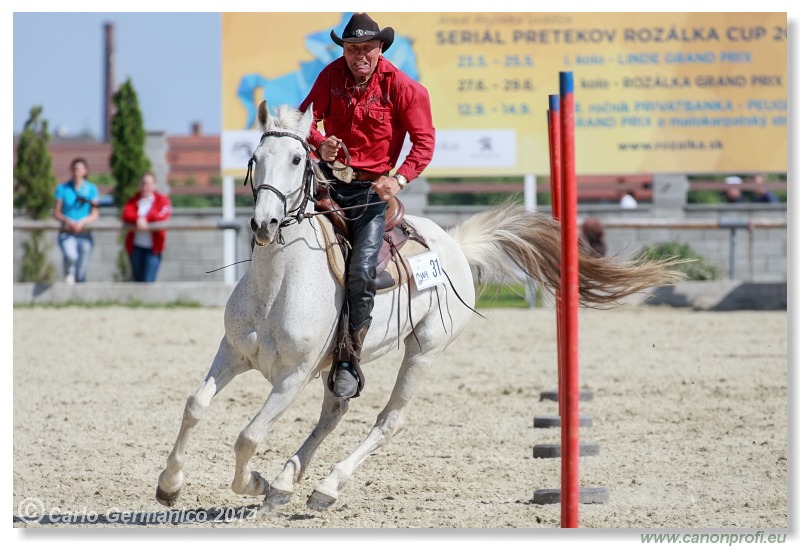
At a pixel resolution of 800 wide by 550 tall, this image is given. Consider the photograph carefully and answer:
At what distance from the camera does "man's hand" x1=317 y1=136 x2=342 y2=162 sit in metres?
5.72

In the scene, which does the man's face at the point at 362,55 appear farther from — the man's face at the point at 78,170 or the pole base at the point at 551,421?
the man's face at the point at 78,170

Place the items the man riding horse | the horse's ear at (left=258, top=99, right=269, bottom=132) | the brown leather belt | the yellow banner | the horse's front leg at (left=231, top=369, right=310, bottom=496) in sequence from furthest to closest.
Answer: the yellow banner < the brown leather belt < the man riding horse < the horse's front leg at (left=231, top=369, right=310, bottom=496) < the horse's ear at (left=258, top=99, right=269, bottom=132)

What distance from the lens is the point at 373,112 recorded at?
6086 mm

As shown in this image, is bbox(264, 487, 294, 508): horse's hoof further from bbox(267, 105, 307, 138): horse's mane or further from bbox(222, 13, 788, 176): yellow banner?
bbox(222, 13, 788, 176): yellow banner

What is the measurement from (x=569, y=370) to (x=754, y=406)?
15.0 ft

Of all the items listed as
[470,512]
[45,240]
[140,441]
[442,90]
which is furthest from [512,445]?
[45,240]

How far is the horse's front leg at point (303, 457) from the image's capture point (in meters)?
5.81

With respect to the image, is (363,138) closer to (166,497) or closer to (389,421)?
(389,421)

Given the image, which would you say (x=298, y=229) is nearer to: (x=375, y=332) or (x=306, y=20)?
(x=375, y=332)

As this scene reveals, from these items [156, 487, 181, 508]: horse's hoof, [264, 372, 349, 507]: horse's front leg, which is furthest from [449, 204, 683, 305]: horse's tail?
Answer: [156, 487, 181, 508]: horse's hoof

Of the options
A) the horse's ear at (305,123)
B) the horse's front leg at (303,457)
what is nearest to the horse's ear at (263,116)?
the horse's ear at (305,123)

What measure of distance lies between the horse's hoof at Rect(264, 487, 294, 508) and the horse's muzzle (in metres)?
1.42

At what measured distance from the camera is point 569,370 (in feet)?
16.1

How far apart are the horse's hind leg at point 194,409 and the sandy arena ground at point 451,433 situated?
17cm
